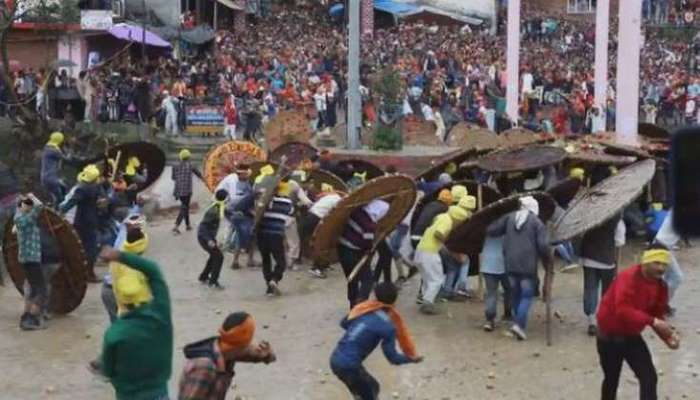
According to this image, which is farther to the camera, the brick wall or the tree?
the brick wall

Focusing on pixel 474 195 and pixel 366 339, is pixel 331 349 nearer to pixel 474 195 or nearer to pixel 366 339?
pixel 366 339

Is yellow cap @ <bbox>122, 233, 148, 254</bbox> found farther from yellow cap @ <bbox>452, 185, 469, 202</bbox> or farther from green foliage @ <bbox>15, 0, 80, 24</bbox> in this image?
green foliage @ <bbox>15, 0, 80, 24</bbox>

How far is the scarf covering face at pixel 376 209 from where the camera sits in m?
11.0

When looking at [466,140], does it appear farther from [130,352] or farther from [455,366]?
[130,352]

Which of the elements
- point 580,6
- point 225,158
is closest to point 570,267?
point 225,158

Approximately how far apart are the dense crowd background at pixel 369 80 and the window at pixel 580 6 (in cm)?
752

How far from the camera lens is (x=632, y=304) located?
716cm

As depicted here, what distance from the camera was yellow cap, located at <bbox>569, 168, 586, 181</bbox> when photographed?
1396 centimetres

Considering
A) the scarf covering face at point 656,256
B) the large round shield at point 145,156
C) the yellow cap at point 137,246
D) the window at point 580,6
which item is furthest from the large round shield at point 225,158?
the window at point 580,6

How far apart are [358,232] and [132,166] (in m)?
6.30

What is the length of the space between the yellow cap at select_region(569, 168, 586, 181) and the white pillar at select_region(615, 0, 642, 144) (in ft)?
18.3

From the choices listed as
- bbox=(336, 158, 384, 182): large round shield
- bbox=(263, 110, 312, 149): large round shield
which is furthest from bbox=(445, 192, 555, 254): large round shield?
bbox=(263, 110, 312, 149): large round shield

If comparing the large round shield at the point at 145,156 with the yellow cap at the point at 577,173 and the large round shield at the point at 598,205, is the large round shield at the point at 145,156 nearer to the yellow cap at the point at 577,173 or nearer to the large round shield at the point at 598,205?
the yellow cap at the point at 577,173

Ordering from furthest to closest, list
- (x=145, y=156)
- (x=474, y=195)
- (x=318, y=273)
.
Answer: (x=145, y=156), (x=318, y=273), (x=474, y=195)
